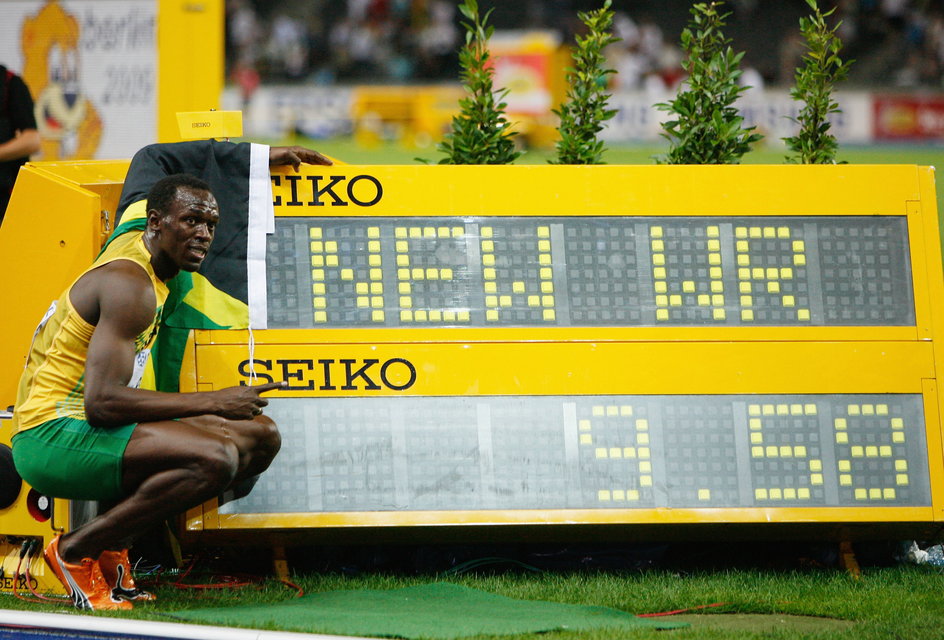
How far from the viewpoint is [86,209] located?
4.73m

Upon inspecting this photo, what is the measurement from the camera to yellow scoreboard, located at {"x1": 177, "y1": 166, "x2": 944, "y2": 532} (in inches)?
186

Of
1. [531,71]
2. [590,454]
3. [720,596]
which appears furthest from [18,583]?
[531,71]

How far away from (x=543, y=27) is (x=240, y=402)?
26.7 meters

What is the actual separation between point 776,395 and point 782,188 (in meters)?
0.89

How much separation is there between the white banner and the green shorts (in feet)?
16.0

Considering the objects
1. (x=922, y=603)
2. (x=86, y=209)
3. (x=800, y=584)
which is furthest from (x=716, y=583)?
(x=86, y=209)

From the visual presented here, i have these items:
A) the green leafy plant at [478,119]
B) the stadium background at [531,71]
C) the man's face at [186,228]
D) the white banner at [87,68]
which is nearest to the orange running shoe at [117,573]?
the man's face at [186,228]

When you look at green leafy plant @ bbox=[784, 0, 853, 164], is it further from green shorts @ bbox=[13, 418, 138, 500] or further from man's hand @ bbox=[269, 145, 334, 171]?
green shorts @ bbox=[13, 418, 138, 500]

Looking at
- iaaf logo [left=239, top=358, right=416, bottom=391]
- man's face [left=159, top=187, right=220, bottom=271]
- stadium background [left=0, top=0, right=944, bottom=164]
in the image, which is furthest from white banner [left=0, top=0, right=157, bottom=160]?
stadium background [left=0, top=0, right=944, bottom=164]

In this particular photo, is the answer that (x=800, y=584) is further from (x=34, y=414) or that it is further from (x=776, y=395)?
(x=34, y=414)

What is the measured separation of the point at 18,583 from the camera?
4598mm

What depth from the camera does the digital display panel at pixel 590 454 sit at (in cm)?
471

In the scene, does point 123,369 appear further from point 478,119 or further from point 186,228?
point 478,119

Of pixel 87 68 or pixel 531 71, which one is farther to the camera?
pixel 531 71
